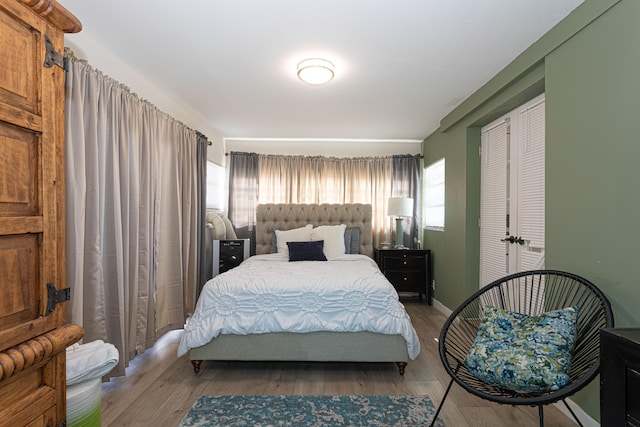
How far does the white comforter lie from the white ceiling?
5.79 feet

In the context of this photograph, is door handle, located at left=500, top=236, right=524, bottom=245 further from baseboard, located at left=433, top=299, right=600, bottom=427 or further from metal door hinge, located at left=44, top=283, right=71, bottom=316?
metal door hinge, located at left=44, top=283, right=71, bottom=316

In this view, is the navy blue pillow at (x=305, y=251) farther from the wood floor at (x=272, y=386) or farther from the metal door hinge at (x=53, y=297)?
the metal door hinge at (x=53, y=297)

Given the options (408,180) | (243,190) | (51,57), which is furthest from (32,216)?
(408,180)

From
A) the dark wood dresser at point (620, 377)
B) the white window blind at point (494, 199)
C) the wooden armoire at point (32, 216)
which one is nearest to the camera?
the wooden armoire at point (32, 216)

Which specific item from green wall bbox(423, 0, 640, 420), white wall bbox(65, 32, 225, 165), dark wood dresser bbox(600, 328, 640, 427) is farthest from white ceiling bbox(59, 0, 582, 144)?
dark wood dresser bbox(600, 328, 640, 427)

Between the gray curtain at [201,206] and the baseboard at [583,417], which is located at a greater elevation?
the gray curtain at [201,206]

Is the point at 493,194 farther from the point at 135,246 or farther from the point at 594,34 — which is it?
the point at 135,246

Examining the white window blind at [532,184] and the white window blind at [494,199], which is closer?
the white window blind at [532,184]

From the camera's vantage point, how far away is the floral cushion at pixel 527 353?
64.0 inches

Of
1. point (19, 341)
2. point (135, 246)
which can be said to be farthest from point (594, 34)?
point (135, 246)

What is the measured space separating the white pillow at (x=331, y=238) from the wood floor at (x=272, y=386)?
5.21 feet

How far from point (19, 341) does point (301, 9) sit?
208 centimetres

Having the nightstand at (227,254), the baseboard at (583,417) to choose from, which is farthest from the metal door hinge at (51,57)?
the nightstand at (227,254)

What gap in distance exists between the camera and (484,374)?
1.74m
